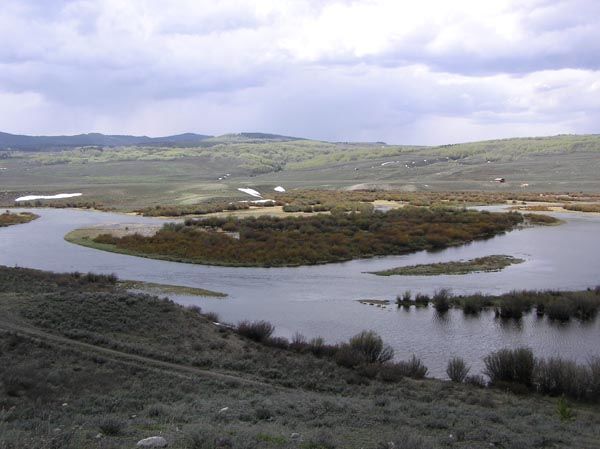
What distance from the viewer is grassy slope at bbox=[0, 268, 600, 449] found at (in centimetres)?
899

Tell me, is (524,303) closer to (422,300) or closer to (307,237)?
(422,300)

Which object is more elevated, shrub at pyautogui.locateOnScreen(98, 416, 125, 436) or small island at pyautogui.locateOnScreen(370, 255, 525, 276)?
shrub at pyautogui.locateOnScreen(98, 416, 125, 436)

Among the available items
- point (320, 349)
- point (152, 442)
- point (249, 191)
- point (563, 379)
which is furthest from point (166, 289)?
point (249, 191)

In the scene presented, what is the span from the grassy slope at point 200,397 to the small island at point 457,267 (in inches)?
563

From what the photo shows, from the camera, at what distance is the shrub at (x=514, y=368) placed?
15.0 meters

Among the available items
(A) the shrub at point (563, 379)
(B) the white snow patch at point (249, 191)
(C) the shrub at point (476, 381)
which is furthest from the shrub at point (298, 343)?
(B) the white snow patch at point (249, 191)

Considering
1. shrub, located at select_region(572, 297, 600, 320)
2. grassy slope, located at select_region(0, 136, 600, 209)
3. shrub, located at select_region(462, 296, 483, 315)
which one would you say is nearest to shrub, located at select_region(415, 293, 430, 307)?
shrub, located at select_region(462, 296, 483, 315)

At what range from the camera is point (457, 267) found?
3206 centimetres

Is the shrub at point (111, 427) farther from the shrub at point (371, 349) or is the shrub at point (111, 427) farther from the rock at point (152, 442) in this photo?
the shrub at point (371, 349)

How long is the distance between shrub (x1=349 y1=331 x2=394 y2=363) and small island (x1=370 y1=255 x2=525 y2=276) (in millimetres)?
14213

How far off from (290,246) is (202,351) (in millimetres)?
21112

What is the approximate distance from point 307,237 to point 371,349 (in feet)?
79.3

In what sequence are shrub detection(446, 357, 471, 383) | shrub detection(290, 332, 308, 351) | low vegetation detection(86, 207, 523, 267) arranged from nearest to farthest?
shrub detection(446, 357, 471, 383), shrub detection(290, 332, 308, 351), low vegetation detection(86, 207, 523, 267)

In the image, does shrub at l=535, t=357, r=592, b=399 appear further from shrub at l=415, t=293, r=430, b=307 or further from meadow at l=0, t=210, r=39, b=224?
meadow at l=0, t=210, r=39, b=224
